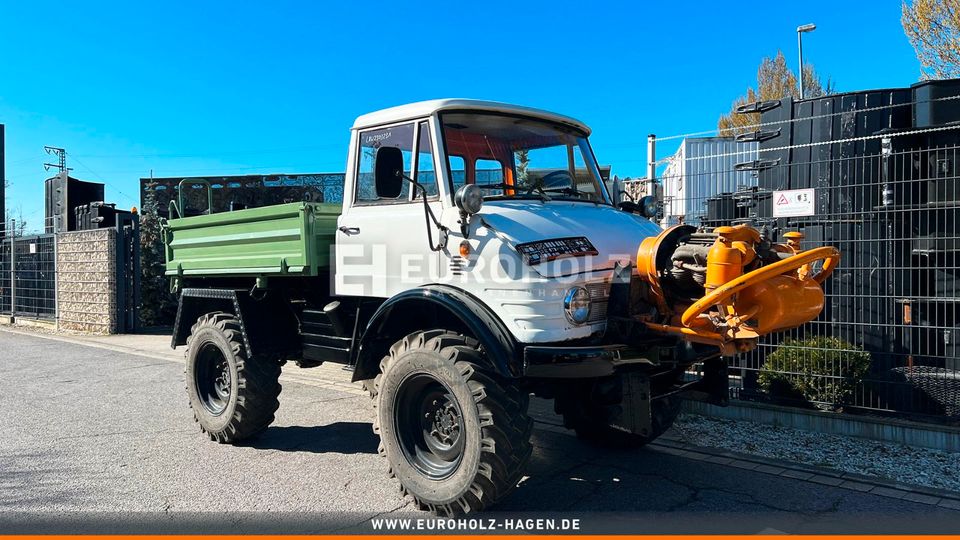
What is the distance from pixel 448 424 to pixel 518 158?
2140mm

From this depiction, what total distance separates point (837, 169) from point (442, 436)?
5.32 m

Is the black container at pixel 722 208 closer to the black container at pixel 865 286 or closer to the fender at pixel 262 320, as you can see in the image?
the black container at pixel 865 286

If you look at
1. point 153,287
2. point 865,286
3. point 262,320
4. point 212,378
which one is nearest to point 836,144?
point 865,286

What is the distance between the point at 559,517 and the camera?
407 cm

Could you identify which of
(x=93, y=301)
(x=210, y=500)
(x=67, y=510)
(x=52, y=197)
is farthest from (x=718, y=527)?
(x=52, y=197)

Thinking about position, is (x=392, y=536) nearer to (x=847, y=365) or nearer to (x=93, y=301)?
(x=847, y=365)

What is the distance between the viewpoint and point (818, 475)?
495 cm

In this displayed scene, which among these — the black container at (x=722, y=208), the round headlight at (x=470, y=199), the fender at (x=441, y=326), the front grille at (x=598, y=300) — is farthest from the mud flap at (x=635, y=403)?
the black container at (x=722, y=208)

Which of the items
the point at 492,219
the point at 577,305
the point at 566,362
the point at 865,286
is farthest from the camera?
the point at 865,286

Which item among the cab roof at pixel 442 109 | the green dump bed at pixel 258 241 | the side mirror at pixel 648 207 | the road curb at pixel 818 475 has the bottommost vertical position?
the road curb at pixel 818 475

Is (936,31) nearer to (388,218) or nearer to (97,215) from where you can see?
(388,218)

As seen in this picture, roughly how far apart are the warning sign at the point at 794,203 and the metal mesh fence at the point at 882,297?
0.02 meters

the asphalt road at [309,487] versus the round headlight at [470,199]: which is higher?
the round headlight at [470,199]

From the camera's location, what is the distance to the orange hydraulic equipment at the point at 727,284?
356 cm
